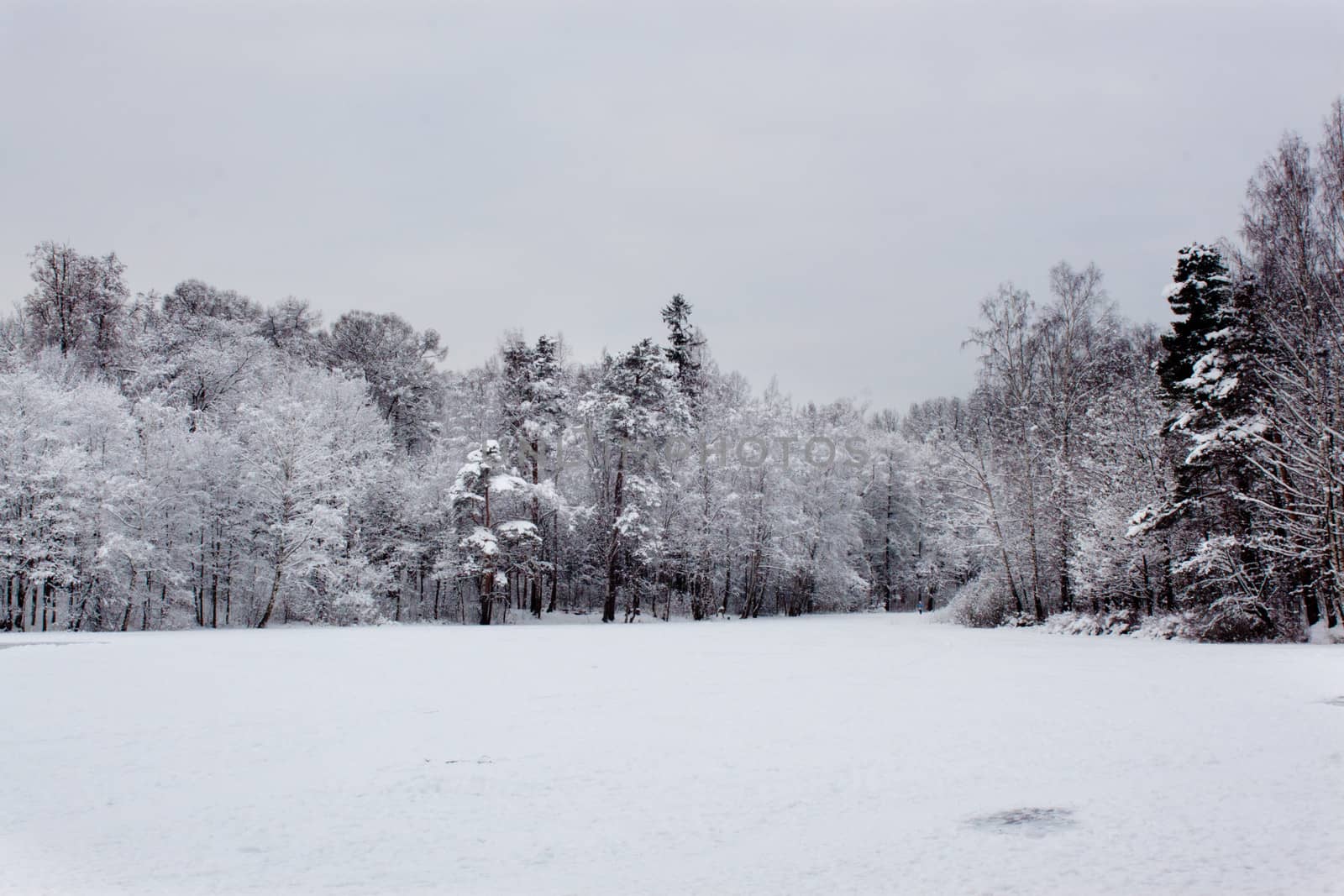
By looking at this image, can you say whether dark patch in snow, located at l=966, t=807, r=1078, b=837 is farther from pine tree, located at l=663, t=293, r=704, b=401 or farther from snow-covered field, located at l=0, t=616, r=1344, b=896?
pine tree, located at l=663, t=293, r=704, b=401

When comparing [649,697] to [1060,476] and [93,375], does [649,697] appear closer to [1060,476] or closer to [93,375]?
[1060,476]

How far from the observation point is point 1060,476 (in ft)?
94.5

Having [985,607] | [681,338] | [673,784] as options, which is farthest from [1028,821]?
[681,338]

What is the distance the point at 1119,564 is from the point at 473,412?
33370 mm

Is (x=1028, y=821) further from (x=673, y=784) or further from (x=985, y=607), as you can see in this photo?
(x=985, y=607)

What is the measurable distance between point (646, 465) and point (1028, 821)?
35.4 meters

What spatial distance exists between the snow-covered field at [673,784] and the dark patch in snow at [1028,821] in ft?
0.08

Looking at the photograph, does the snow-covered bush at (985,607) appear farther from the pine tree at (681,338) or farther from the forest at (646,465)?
the pine tree at (681,338)

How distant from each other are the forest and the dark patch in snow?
11150mm

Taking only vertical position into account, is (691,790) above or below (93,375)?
below

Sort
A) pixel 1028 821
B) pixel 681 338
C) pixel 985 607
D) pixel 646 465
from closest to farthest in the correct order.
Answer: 1. pixel 1028 821
2. pixel 985 607
3. pixel 646 465
4. pixel 681 338

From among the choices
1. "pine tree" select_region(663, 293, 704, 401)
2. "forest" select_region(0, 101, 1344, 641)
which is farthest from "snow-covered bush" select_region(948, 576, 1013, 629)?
"pine tree" select_region(663, 293, 704, 401)

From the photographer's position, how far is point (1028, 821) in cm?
551

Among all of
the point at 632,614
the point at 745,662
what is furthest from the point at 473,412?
the point at 745,662
